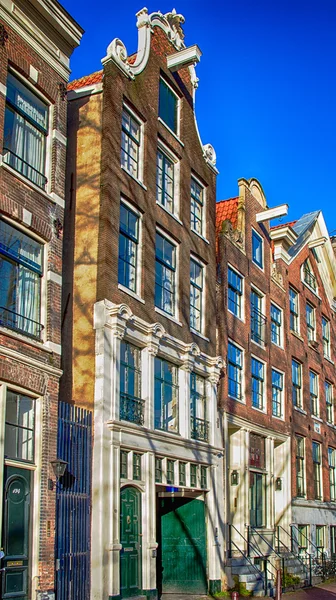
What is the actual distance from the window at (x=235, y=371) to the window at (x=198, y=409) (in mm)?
2609

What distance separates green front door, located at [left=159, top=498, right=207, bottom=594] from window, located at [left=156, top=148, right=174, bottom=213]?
28.7ft

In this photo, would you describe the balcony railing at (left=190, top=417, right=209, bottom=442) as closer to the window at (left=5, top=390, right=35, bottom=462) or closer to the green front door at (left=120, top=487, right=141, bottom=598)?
the green front door at (left=120, top=487, right=141, bottom=598)

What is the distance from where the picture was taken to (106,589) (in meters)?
17.6

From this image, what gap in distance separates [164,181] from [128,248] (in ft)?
11.9

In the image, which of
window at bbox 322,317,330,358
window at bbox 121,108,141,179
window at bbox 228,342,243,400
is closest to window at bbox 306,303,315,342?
window at bbox 322,317,330,358

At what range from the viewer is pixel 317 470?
34938mm

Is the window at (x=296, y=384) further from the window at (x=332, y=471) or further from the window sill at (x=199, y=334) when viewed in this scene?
the window sill at (x=199, y=334)

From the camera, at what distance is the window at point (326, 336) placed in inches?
1510

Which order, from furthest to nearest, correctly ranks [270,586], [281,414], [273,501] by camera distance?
[281,414]
[273,501]
[270,586]

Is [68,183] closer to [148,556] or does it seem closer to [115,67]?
[115,67]

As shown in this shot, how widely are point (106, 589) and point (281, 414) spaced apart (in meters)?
14.9

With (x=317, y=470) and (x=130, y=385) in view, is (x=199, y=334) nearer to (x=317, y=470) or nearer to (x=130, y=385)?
(x=130, y=385)

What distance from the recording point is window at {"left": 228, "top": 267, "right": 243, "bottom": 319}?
1096 inches

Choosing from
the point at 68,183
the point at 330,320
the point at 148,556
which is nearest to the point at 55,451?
the point at 148,556
